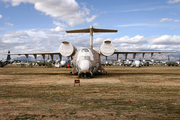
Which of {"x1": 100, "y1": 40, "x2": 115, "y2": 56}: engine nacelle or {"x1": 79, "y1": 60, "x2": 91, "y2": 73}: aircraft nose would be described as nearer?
{"x1": 79, "y1": 60, "x2": 91, "y2": 73}: aircraft nose

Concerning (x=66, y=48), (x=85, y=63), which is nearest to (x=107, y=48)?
(x=85, y=63)

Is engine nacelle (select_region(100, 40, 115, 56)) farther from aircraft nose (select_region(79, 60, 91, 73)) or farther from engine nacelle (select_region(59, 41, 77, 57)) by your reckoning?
aircraft nose (select_region(79, 60, 91, 73))

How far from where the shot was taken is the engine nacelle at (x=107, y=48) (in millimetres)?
21734

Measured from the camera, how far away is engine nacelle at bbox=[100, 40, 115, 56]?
21.7 m

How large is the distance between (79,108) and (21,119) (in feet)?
7.49

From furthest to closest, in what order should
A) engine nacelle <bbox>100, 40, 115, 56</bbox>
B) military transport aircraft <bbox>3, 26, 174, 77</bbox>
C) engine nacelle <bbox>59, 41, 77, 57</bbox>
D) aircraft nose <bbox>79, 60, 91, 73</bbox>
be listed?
engine nacelle <bbox>59, 41, 77, 57</bbox>
engine nacelle <bbox>100, 40, 115, 56</bbox>
military transport aircraft <bbox>3, 26, 174, 77</bbox>
aircraft nose <bbox>79, 60, 91, 73</bbox>

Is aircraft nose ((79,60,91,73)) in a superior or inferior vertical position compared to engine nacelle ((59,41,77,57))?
inferior

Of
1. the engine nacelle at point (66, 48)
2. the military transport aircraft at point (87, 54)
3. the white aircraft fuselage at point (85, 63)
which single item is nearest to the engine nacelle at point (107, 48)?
the military transport aircraft at point (87, 54)

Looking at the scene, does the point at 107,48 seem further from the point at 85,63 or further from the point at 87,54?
the point at 85,63

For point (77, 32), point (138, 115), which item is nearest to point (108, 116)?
point (138, 115)

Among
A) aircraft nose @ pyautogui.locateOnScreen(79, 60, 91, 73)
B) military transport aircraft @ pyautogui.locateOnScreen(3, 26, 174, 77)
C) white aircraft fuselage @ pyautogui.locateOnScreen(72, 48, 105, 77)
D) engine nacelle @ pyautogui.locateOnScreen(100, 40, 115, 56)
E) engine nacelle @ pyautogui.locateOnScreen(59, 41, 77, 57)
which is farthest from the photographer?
engine nacelle @ pyautogui.locateOnScreen(59, 41, 77, 57)

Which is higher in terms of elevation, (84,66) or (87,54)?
(87,54)

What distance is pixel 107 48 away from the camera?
71.7 ft

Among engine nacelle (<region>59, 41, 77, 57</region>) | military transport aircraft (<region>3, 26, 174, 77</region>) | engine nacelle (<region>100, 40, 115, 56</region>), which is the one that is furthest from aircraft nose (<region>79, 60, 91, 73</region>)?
engine nacelle (<region>59, 41, 77, 57</region>)
